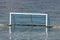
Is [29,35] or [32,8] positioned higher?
[32,8]

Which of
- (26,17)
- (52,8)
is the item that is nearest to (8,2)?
(26,17)

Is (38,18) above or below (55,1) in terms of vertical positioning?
below

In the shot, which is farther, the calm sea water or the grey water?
the grey water

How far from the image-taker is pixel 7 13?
12.6 meters

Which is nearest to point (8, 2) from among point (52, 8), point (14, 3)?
point (14, 3)

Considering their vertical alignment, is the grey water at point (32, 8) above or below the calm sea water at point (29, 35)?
above

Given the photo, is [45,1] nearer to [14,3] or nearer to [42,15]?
[42,15]

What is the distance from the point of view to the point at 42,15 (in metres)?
12.3

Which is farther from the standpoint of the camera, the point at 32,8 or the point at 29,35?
the point at 32,8

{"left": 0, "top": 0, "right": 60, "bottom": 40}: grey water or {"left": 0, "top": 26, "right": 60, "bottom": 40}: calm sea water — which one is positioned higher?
{"left": 0, "top": 0, "right": 60, "bottom": 40}: grey water

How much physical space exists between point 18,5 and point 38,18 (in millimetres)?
1272

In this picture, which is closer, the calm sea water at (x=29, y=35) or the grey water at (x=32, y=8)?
the calm sea water at (x=29, y=35)

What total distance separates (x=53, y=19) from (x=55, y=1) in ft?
3.15

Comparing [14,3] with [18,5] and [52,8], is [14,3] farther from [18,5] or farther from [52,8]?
[52,8]
